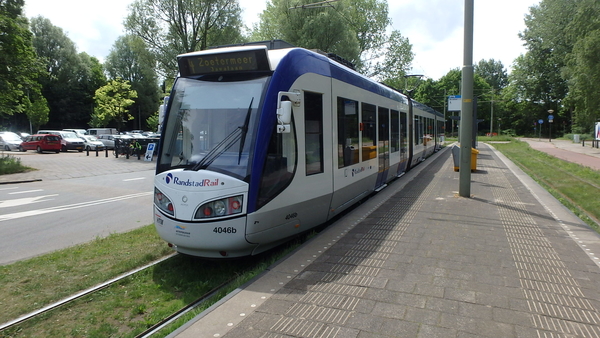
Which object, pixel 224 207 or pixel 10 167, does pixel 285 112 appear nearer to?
pixel 224 207

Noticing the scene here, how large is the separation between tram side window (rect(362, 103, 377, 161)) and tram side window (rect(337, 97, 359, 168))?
0.60 metres

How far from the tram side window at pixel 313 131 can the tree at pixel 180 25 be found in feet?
91.6

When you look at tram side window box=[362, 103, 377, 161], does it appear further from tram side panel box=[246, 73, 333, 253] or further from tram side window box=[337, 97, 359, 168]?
tram side panel box=[246, 73, 333, 253]

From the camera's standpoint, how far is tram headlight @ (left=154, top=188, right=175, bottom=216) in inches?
215

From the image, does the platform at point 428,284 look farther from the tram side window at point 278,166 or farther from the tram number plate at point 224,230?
the tram side window at point 278,166

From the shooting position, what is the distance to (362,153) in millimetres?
8922

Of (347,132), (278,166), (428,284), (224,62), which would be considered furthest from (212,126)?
(428,284)

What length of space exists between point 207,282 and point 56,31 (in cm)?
6914

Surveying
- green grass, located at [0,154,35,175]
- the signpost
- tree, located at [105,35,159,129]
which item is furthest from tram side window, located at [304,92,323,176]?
tree, located at [105,35,159,129]

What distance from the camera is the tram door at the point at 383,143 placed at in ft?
34.6

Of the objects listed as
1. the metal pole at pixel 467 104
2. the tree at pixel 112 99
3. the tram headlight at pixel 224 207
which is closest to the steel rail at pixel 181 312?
the tram headlight at pixel 224 207

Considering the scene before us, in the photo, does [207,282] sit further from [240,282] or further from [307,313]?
[307,313]

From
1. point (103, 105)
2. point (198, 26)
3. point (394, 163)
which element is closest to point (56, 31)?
point (103, 105)

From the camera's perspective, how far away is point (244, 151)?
5324 mm
